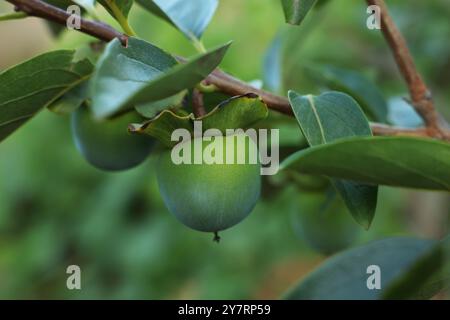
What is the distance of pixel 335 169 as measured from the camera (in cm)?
47

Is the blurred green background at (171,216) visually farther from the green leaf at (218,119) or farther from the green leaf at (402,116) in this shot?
the green leaf at (218,119)

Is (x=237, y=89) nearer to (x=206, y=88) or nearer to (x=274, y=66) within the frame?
(x=206, y=88)

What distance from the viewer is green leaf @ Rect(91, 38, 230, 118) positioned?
1.47 ft

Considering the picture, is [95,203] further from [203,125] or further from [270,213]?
[203,125]

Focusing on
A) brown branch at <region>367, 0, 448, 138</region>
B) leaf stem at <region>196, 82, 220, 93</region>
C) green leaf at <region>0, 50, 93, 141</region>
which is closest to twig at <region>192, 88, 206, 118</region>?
leaf stem at <region>196, 82, 220, 93</region>

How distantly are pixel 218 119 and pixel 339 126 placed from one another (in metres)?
0.11

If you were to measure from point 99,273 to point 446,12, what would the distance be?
4.29 ft

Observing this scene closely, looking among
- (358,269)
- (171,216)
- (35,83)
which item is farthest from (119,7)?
(171,216)

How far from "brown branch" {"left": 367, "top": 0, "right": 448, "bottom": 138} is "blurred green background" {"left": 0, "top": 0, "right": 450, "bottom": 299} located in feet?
2.02

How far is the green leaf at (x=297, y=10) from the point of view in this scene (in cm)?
61

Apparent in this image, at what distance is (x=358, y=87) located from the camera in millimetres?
979
